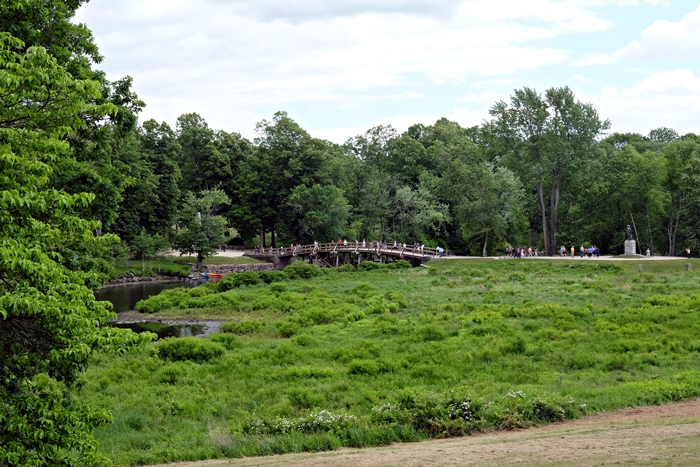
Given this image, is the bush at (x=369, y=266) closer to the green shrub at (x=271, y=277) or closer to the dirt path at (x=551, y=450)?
the green shrub at (x=271, y=277)

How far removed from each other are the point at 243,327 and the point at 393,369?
453 inches

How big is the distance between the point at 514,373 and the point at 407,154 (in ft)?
217

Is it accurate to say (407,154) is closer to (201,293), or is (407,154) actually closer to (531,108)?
(531,108)

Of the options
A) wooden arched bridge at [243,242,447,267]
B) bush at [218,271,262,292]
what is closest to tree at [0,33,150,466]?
bush at [218,271,262,292]

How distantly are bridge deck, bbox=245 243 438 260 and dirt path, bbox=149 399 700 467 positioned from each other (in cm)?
4555

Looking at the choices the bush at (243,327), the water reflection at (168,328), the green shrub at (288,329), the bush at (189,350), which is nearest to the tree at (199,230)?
the water reflection at (168,328)

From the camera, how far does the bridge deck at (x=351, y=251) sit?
61.6 m

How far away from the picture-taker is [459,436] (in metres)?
14.9

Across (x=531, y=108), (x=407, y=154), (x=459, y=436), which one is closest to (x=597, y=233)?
(x=531, y=108)

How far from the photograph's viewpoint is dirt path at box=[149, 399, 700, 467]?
11327mm

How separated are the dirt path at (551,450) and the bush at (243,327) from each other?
658 inches

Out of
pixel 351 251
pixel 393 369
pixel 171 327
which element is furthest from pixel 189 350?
pixel 351 251

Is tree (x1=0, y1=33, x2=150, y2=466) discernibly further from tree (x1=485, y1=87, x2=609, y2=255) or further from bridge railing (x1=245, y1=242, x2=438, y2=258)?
tree (x1=485, y1=87, x2=609, y2=255)

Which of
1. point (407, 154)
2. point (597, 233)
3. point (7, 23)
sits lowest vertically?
point (597, 233)
